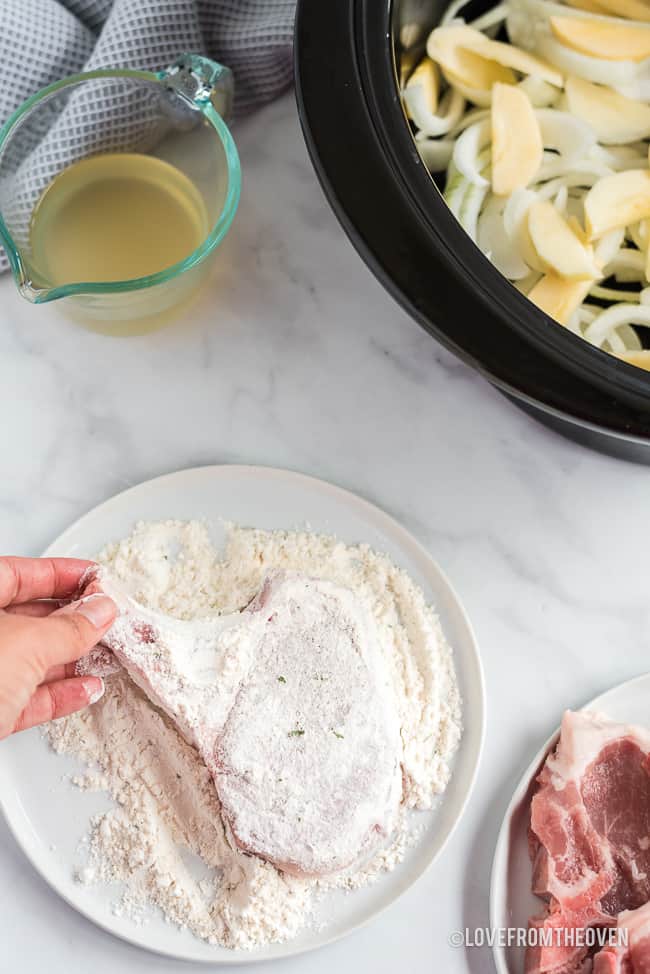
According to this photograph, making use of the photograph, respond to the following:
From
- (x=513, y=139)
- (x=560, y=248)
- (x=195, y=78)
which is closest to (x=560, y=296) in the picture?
(x=560, y=248)

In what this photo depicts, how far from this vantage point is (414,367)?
994mm

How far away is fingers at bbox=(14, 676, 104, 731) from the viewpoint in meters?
0.83

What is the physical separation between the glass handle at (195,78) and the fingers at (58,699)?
0.55m

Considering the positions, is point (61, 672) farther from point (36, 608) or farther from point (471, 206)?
point (471, 206)

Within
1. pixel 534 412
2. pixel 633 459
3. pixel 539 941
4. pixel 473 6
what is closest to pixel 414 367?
pixel 534 412

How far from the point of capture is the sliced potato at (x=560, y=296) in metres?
0.84

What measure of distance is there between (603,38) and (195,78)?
37 centimetres

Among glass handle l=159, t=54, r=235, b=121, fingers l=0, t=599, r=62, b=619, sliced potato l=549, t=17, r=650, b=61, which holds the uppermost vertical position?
sliced potato l=549, t=17, r=650, b=61

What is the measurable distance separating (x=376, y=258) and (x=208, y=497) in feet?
1.08

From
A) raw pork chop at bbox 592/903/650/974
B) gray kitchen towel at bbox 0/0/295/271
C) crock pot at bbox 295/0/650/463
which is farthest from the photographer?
gray kitchen towel at bbox 0/0/295/271

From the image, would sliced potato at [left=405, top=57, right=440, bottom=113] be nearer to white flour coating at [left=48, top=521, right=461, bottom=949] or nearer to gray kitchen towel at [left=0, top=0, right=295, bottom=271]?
gray kitchen towel at [left=0, top=0, right=295, bottom=271]

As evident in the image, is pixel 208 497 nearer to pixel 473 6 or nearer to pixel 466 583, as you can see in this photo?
pixel 466 583

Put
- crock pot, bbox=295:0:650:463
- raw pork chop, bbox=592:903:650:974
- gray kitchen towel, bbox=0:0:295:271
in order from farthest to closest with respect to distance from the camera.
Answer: gray kitchen towel, bbox=0:0:295:271 → raw pork chop, bbox=592:903:650:974 → crock pot, bbox=295:0:650:463

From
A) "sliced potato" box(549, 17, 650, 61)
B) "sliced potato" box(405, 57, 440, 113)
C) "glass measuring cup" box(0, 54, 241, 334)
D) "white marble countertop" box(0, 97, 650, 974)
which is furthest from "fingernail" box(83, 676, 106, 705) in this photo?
"sliced potato" box(549, 17, 650, 61)
